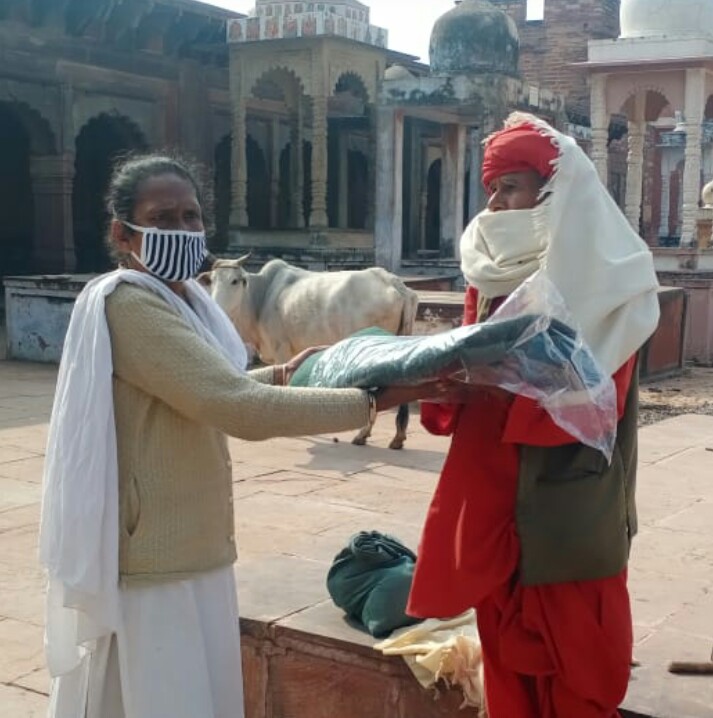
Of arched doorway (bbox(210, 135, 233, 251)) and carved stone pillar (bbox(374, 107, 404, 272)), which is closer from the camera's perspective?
carved stone pillar (bbox(374, 107, 404, 272))

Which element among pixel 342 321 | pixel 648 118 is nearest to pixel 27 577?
pixel 342 321

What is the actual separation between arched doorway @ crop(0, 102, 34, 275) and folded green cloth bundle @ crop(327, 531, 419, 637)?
16911 mm

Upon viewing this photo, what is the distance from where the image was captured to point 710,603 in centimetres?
381

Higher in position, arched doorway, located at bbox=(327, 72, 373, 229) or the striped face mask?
arched doorway, located at bbox=(327, 72, 373, 229)

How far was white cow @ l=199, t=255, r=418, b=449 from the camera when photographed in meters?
8.95

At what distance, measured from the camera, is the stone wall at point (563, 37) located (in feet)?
82.4

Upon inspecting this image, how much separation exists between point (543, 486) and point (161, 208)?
3.28 feet

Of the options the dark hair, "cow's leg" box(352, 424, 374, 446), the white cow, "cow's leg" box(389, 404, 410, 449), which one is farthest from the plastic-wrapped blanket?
the white cow

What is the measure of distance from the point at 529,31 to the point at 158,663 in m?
25.2

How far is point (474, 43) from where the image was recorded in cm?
1634

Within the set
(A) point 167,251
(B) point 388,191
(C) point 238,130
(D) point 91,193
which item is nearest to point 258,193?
(D) point 91,193

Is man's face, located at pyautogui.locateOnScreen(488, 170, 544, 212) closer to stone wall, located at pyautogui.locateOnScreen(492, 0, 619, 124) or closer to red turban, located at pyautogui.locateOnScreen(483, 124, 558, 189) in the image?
red turban, located at pyautogui.locateOnScreen(483, 124, 558, 189)

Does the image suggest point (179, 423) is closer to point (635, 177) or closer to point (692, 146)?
point (692, 146)

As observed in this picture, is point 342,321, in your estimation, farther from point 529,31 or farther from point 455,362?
point 529,31
